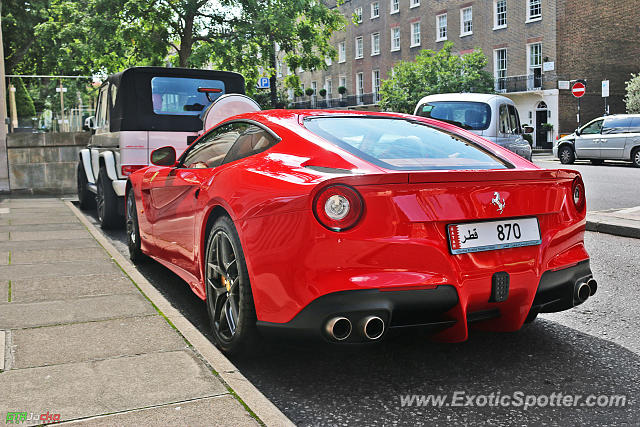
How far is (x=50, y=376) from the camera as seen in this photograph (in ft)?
10.9

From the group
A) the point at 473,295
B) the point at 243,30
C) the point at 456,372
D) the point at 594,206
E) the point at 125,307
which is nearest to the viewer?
the point at 473,295

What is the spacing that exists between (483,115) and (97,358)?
446 inches

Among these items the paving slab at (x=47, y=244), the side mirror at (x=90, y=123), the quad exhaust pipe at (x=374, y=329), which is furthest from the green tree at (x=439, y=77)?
the quad exhaust pipe at (x=374, y=329)

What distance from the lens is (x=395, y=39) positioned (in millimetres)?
51438

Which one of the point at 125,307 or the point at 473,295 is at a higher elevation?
the point at 473,295

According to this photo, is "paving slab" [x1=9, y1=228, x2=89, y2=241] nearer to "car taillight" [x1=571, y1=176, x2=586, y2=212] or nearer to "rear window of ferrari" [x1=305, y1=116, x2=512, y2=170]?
"rear window of ferrari" [x1=305, y1=116, x2=512, y2=170]


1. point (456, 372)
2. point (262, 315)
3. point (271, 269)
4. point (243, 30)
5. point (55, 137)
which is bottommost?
point (456, 372)

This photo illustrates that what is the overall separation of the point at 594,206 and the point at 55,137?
11507mm

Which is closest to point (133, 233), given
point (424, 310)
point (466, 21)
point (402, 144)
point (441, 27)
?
point (402, 144)

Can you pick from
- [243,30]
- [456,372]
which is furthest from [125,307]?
[243,30]

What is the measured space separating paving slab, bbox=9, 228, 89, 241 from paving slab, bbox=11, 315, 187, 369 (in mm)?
4172

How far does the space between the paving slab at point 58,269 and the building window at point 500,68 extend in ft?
125

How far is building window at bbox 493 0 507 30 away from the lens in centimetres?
4122

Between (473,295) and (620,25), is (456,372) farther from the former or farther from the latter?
(620,25)
